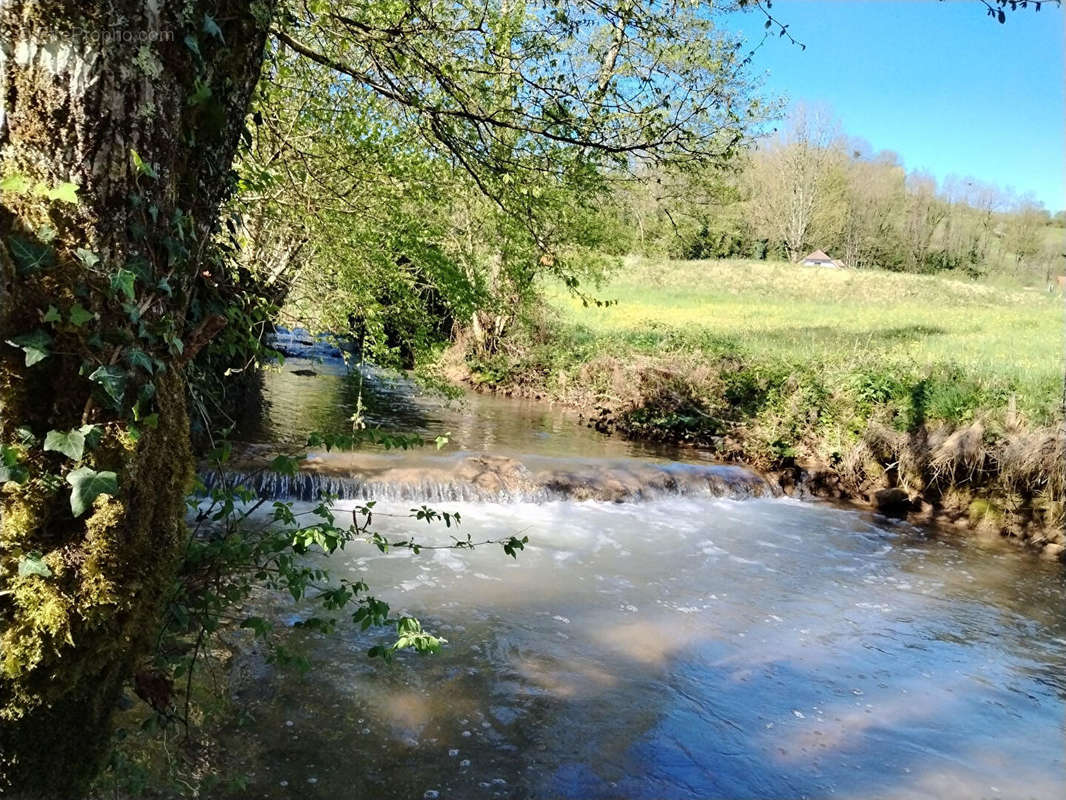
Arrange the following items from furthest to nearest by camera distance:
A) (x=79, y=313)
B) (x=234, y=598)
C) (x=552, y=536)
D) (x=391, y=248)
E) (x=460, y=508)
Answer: (x=460, y=508) < (x=552, y=536) < (x=391, y=248) < (x=234, y=598) < (x=79, y=313)

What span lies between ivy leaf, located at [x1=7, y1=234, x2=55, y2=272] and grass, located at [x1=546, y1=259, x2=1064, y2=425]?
3383 millimetres

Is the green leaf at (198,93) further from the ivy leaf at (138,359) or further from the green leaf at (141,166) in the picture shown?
the ivy leaf at (138,359)

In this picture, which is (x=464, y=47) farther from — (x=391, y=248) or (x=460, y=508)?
(x=460, y=508)

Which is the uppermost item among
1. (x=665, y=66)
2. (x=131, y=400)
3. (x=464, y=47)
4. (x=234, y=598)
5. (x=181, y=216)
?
(x=665, y=66)

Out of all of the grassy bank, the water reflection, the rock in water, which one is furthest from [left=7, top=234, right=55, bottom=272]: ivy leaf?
the rock in water

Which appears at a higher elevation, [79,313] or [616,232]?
[616,232]

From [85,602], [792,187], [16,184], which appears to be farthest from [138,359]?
[792,187]

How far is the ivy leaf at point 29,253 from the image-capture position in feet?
5.36

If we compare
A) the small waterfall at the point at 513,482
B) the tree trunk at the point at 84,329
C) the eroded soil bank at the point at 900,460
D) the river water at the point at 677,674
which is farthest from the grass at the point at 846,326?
the tree trunk at the point at 84,329

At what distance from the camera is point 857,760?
15.4 ft

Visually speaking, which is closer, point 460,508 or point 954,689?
point 954,689

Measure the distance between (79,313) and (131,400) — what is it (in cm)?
25

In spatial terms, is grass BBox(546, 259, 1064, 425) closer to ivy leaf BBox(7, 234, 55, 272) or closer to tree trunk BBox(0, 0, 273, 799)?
tree trunk BBox(0, 0, 273, 799)

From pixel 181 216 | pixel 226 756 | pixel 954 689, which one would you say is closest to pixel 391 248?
pixel 226 756
